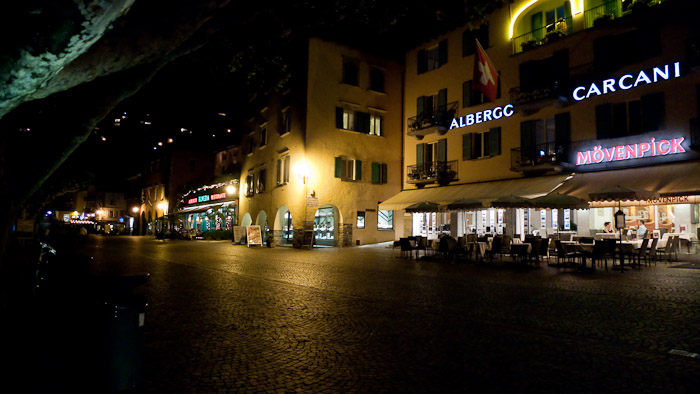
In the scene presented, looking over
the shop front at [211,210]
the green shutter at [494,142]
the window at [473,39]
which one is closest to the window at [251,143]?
the shop front at [211,210]

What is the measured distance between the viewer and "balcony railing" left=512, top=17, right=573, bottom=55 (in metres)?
20.7

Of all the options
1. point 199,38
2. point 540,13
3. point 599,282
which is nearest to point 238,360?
point 199,38

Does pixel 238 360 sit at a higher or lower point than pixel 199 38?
lower

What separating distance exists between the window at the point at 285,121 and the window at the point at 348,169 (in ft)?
13.5

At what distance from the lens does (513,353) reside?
4934 mm

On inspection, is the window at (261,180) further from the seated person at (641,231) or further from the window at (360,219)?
the seated person at (641,231)

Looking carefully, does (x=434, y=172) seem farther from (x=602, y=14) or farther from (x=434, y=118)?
(x=602, y=14)

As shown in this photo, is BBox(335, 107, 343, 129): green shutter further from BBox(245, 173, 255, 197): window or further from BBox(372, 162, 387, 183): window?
BBox(245, 173, 255, 197): window

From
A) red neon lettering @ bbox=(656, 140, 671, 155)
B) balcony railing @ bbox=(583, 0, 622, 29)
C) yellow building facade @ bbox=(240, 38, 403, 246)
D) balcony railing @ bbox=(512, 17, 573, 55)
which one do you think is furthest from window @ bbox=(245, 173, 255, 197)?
red neon lettering @ bbox=(656, 140, 671, 155)

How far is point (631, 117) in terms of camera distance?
714 inches

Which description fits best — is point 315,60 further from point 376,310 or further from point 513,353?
point 513,353

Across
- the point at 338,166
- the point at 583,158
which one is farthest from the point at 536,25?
the point at 338,166

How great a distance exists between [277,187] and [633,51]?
843 inches

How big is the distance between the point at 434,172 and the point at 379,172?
16.7 feet
